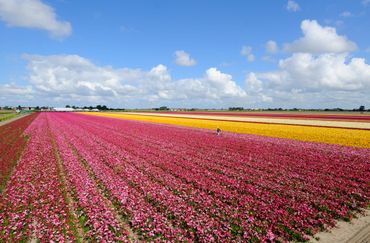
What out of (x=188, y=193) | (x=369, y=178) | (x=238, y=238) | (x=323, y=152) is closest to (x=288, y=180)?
(x=369, y=178)

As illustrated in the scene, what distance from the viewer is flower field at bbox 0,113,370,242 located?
759cm

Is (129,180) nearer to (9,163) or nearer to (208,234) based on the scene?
(208,234)

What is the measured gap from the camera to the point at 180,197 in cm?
1020

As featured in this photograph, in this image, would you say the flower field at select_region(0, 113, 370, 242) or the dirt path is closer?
the dirt path

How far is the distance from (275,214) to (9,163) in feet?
53.4

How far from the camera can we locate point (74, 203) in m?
9.81

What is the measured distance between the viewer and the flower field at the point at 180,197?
7586 mm

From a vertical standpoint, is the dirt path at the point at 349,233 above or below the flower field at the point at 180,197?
below

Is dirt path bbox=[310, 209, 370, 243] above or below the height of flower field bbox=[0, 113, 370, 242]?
below

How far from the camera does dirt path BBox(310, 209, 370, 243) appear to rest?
23.4 ft

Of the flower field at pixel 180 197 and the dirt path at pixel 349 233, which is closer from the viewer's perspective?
the dirt path at pixel 349 233

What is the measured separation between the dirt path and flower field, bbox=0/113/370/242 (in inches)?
10.9

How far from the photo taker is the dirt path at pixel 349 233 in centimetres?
712

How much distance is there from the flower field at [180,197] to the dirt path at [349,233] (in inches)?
10.9
